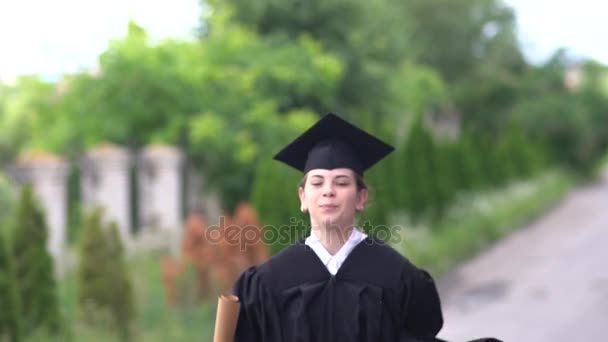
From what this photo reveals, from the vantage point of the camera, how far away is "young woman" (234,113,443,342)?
321 cm

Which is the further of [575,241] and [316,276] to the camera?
[575,241]

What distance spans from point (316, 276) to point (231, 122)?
38.3 ft

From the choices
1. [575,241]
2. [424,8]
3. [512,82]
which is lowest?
[575,241]

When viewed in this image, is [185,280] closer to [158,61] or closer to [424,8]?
[158,61]

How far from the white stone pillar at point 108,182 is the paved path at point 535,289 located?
4942mm

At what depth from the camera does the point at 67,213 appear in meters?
12.9

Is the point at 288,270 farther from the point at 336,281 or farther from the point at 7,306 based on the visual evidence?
the point at 7,306

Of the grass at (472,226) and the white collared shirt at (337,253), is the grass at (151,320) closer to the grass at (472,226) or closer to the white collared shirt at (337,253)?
the grass at (472,226)

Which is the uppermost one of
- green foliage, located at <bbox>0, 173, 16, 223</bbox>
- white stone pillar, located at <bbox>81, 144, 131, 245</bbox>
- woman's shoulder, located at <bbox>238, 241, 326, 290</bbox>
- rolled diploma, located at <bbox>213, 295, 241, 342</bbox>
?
white stone pillar, located at <bbox>81, 144, 131, 245</bbox>

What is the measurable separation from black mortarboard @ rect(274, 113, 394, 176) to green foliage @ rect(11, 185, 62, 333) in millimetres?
4438

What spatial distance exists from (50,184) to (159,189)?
3.25 meters

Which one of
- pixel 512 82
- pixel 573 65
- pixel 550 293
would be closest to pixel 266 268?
pixel 550 293

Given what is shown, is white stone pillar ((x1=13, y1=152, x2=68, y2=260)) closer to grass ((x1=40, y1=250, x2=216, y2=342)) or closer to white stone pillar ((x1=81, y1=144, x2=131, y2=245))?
grass ((x1=40, y1=250, x2=216, y2=342))

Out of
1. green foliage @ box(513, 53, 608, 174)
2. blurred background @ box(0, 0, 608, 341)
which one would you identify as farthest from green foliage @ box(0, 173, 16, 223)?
green foliage @ box(513, 53, 608, 174)
